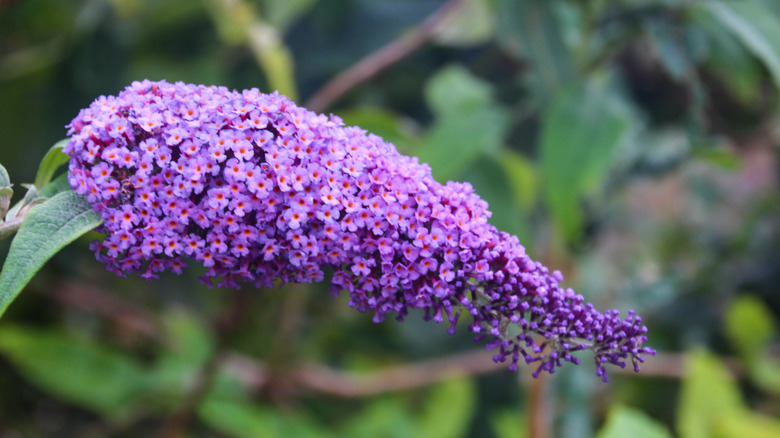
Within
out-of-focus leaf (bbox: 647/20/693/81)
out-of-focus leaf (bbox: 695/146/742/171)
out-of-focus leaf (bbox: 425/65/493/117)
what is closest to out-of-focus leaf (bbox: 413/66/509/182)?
out-of-focus leaf (bbox: 425/65/493/117)

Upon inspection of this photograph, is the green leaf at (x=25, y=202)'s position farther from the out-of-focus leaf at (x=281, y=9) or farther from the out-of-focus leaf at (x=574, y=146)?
the out-of-focus leaf at (x=281, y=9)

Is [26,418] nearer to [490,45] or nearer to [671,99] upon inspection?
[490,45]

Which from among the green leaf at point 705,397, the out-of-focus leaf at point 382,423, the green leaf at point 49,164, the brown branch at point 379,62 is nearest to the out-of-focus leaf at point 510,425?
the out-of-focus leaf at point 382,423

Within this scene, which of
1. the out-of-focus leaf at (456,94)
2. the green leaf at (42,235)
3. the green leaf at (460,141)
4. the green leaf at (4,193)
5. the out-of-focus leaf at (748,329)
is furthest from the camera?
the out-of-focus leaf at (748,329)

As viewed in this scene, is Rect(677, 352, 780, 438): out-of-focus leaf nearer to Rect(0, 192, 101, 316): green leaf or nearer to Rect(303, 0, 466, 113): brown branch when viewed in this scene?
Rect(303, 0, 466, 113): brown branch

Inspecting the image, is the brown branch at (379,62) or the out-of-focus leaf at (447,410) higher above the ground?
the brown branch at (379,62)

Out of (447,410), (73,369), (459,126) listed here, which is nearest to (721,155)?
(459,126)

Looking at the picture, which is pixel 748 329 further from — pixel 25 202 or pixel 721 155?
pixel 25 202

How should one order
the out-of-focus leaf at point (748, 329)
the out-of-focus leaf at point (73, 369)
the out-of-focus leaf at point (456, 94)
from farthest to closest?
1. the out-of-focus leaf at point (748, 329)
2. the out-of-focus leaf at point (73, 369)
3. the out-of-focus leaf at point (456, 94)

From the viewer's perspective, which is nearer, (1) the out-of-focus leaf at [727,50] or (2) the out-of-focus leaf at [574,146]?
(2) the out-of-focus leaf at [574,146]
